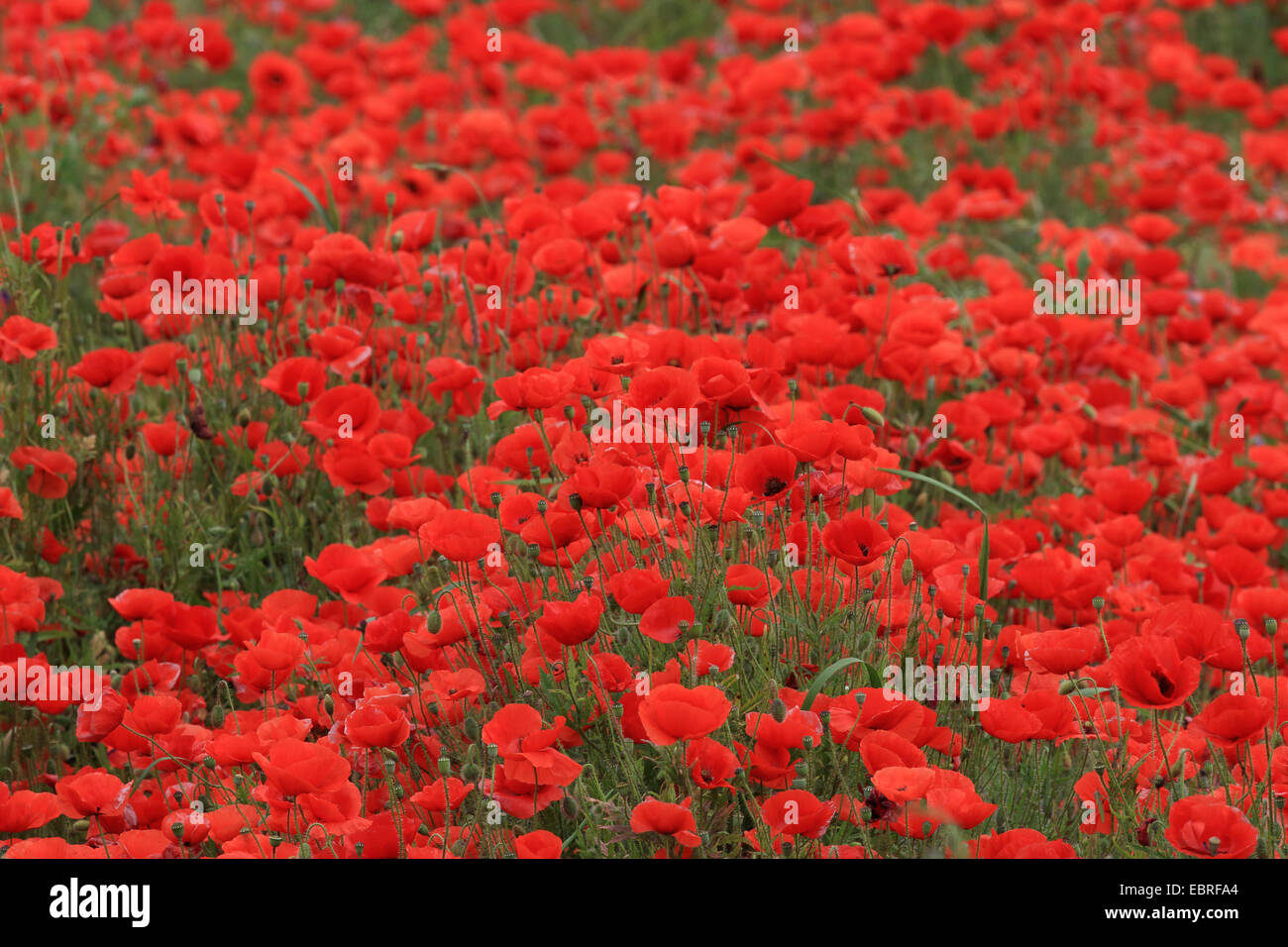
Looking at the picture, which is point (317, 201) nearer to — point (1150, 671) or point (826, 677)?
point (826, 677)

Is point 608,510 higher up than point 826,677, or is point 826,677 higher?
point 608,510

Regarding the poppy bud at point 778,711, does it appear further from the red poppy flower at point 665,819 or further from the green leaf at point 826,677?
the red poppy flower at point 665,819

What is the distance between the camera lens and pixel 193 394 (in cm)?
349

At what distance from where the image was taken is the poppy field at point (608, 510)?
217 centimetres

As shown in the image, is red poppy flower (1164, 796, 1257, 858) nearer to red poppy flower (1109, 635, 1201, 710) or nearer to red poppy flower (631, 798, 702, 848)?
red poppy flower (1109, 635, 1201, 710)

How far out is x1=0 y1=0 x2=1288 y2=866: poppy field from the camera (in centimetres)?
217

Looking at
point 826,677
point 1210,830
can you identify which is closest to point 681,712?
point 826,677

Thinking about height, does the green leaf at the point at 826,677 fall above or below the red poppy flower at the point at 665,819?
above

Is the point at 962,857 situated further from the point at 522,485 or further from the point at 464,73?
the point at 464,73

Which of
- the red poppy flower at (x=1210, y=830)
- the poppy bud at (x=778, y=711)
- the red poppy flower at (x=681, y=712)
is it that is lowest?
the red poppy flower at (x=1210, y=830)

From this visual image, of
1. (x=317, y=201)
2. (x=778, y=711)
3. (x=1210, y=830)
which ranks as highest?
(x=317, y=201)

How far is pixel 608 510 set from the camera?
8.07 feet

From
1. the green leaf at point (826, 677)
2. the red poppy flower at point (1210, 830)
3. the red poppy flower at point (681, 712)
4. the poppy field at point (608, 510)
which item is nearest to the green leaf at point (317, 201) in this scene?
the poppy field at point (608, 510)

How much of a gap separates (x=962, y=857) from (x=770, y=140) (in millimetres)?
4981
